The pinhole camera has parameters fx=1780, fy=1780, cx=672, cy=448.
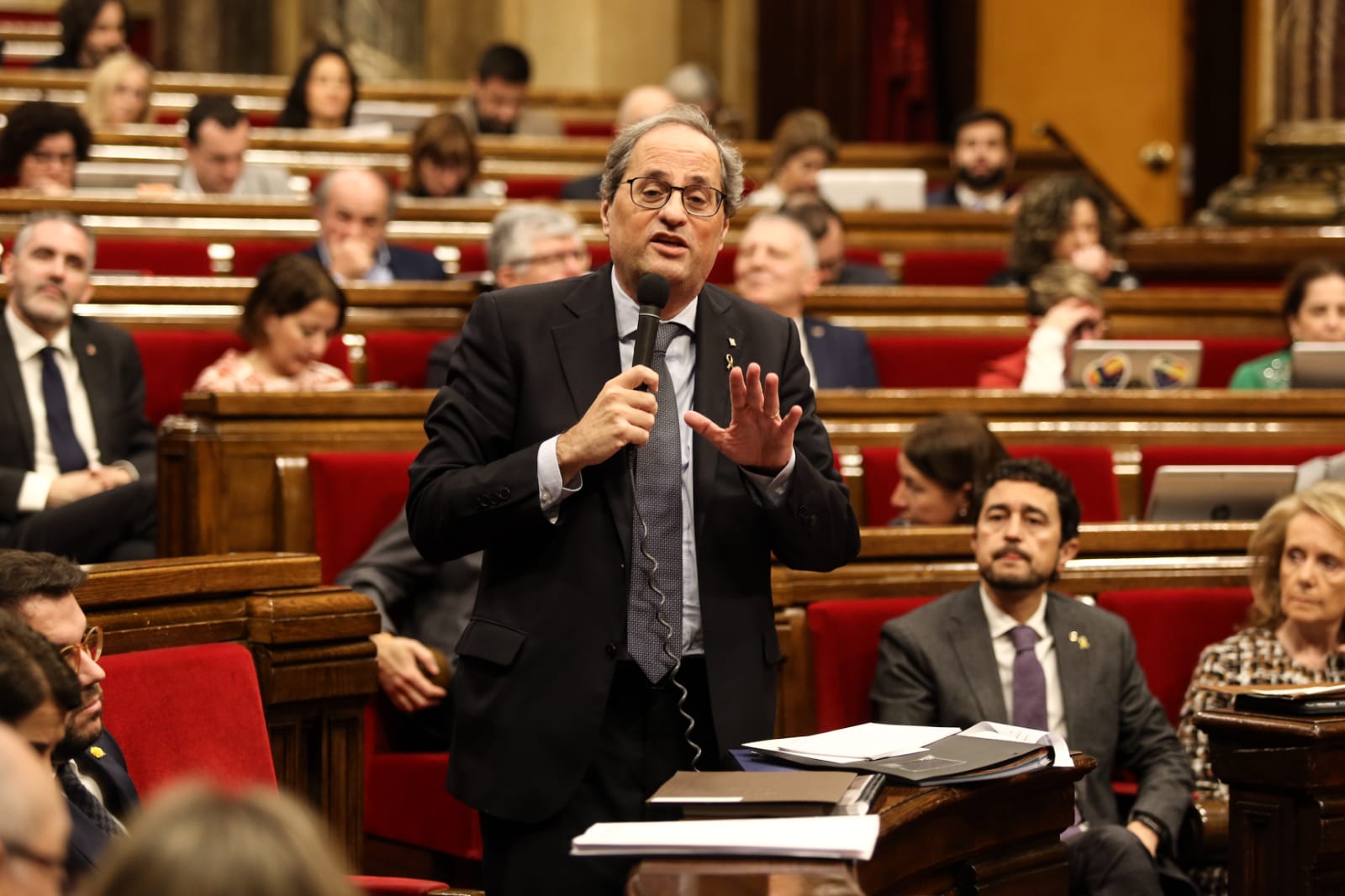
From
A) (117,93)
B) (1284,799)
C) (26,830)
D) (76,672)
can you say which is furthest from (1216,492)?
(117,93)

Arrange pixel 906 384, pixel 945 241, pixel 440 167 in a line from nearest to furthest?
pixel 906 384
pixel 440 167
pixel 945 241

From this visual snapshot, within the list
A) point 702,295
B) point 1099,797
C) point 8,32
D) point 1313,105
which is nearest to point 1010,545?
point 1099,797

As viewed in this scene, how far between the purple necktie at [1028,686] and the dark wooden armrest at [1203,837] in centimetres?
25

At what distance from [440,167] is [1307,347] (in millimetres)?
Result: 2513

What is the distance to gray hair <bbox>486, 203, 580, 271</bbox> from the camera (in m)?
3.41

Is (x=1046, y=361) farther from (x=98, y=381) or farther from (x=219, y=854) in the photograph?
(x=219, y=854)

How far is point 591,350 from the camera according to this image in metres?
1.77

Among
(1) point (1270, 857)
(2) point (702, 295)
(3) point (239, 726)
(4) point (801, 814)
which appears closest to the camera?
(4) point (801, 814)

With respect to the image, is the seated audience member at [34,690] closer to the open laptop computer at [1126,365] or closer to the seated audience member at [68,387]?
the seated audience member at [68,387]

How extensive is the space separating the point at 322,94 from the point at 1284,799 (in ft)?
15.2

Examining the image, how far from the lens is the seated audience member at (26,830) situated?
0.86 meters

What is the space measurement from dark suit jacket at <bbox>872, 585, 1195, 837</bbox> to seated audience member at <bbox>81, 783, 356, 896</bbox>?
180 cm

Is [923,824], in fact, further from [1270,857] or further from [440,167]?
[440,167]

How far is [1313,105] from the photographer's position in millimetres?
5711
